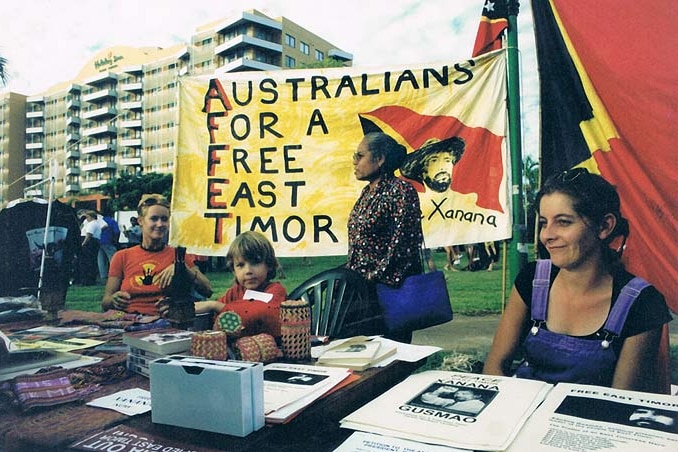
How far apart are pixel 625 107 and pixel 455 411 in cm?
122

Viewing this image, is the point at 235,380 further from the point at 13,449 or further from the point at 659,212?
the point at 659,212

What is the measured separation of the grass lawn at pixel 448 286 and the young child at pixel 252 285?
0.13 feet

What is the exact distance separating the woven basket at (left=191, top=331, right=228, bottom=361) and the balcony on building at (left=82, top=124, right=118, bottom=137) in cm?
131

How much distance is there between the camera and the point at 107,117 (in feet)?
7.65

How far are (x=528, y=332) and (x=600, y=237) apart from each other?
381mm

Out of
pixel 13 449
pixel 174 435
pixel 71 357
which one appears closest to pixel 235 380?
pixel 174 435

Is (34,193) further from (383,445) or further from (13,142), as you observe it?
(383,445)

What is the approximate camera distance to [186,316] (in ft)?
7.39

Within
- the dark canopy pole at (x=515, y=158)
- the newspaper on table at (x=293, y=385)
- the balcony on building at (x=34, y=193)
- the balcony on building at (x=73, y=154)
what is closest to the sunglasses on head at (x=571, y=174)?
the dark canopy pole at (x=515, y=158)

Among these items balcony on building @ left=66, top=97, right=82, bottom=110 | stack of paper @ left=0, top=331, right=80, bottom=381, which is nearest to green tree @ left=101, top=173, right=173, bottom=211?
balcony on building @ left=66, top=97, right=82, bottom=110

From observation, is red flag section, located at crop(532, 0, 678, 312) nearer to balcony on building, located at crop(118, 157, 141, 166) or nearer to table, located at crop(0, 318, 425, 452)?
table, located at crop(0, 318, 425, 452)

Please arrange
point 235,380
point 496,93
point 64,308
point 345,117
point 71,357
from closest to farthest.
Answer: point 235,380 → point 71,357 → point 496,93 → point 345,117 → point 64,308

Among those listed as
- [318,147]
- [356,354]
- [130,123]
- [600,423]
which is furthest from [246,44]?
[600,423]

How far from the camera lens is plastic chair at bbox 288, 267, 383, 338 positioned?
205 cm
